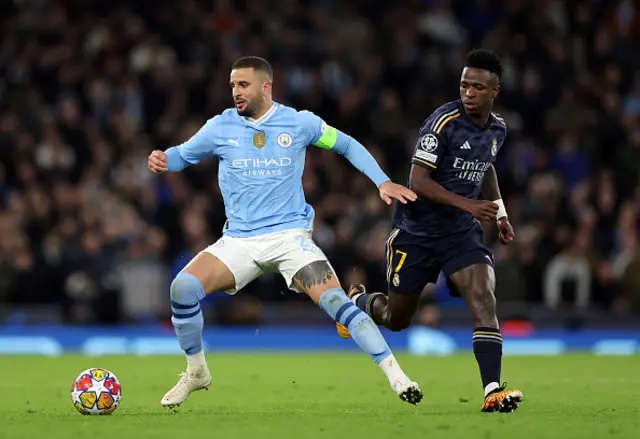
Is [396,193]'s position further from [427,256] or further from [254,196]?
[254,196]

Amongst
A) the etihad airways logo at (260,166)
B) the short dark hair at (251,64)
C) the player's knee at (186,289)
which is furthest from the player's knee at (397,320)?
the short dark hair at (251,64)

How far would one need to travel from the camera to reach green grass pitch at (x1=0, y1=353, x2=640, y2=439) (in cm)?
752

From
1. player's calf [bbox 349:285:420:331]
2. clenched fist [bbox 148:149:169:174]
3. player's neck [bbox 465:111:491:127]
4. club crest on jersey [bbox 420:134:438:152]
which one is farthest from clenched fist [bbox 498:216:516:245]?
clenched fist [bbox 148:149:169:174]

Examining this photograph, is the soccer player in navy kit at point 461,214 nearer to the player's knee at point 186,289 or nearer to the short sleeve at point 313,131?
the short sleeve at point 313,131

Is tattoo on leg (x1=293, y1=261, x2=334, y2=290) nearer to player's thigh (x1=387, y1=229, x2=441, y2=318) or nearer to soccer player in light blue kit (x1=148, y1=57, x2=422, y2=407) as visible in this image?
soccer player in light blue kit (x1=148, y1=57, x2=422, y2=407)

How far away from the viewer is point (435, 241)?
930 cm

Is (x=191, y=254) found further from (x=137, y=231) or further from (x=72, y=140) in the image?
(x=72, y=140)

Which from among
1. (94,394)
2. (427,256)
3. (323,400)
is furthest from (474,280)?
(94,394)

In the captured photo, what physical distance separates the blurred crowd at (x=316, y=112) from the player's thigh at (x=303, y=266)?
712 cm

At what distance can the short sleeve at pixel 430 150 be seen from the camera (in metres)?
8.97

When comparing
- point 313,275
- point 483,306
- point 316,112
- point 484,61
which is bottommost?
point 483,306

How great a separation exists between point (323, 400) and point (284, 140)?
2232 mm

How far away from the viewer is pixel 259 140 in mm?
9062

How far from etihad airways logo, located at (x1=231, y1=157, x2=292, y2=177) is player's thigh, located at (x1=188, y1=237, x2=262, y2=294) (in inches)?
19.6
